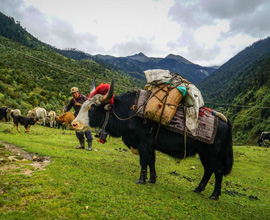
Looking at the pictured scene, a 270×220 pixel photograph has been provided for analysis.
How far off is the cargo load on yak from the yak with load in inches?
12.6

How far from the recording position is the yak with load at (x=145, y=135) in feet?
16.6

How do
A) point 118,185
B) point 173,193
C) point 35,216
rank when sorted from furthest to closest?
point 173,193 < point 118,185 < point 35,216

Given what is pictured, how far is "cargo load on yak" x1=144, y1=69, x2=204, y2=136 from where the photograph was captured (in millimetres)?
4784

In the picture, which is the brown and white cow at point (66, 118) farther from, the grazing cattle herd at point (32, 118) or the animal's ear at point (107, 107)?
the animal's ear at point (107, 107)

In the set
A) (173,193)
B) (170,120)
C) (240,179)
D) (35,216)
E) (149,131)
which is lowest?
(240,179)

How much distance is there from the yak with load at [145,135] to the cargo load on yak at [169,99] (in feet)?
1.05

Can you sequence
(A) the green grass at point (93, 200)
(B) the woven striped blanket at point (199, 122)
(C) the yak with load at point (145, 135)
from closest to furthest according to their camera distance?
(A) the green grass at point (93, 200) → (B) the woven striped blanket at point (199, 122) → (C) the yak with load at point (145, 135)

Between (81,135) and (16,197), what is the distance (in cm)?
613

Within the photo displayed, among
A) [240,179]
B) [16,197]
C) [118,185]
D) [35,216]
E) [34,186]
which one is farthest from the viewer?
[240,179]

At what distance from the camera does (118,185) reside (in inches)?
183

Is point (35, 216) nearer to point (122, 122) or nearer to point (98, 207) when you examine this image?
point (98, 207)

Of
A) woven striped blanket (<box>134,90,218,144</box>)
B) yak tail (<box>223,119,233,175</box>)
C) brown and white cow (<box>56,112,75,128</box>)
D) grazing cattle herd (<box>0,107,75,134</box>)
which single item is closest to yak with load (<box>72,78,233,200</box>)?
yak tail (<box>223,119,233,175</box>)

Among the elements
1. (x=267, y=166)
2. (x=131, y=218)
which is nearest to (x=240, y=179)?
(x=267, y=166)

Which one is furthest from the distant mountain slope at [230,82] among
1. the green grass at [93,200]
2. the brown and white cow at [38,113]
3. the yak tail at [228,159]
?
the green grass at [93,200]
